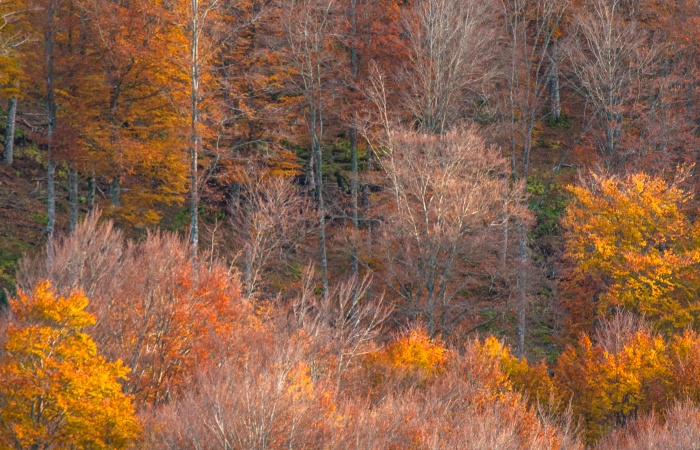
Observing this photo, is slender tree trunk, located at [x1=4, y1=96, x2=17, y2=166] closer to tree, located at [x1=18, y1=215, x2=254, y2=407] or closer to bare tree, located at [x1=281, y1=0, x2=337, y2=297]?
tree, located at [x1=18, y1=215, x2=254, y2=407]

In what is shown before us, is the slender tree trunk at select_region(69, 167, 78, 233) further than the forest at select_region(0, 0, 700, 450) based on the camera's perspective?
Yes

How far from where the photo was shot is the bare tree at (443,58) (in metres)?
33.5

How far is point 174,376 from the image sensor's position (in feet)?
72.0

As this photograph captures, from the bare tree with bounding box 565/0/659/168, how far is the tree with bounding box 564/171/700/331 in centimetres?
469

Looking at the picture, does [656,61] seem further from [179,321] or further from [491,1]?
[179,321]

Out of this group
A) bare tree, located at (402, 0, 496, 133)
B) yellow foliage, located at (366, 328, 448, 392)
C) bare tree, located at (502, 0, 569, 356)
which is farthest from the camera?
bare tree, located at (402, 0, 496, 133)

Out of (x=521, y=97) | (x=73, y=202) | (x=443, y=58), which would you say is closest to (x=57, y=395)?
(x=73, y=202)

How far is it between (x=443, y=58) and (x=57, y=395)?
22087mm

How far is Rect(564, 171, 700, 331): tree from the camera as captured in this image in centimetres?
2910

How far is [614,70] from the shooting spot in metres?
36.5

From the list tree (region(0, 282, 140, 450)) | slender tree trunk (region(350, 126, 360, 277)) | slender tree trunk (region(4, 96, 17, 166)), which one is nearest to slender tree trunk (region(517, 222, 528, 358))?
slender tree trunk (region(350, 126, 360, 277))

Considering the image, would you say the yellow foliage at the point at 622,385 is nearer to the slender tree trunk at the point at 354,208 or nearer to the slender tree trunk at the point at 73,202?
the slender tree trunk at the point at 354,208

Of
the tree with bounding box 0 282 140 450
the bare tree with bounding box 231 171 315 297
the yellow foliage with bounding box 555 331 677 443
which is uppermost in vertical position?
the bare tree with bounding box 231 171 315 297

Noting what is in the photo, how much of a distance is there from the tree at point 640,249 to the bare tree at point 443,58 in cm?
648
